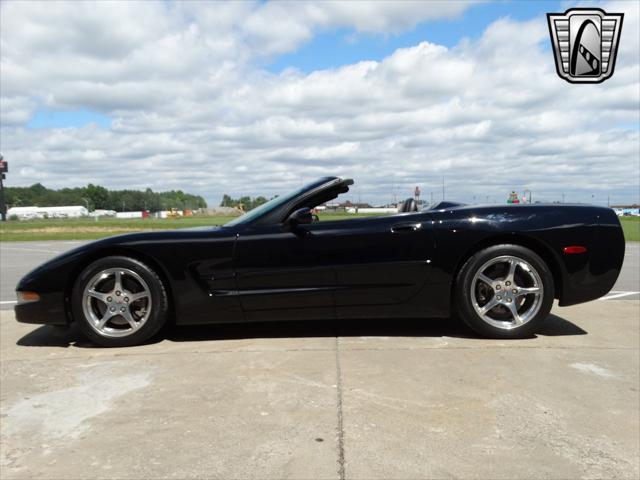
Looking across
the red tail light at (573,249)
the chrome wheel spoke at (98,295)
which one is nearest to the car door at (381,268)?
the red tail light at (573,249)

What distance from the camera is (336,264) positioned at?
12.0 ft

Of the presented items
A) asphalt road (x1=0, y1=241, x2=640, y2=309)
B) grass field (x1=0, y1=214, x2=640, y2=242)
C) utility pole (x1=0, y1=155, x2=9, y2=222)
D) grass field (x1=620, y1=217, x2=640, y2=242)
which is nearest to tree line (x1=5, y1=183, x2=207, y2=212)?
utility pole (x1=0, y1=155, x2=9, y2=222)

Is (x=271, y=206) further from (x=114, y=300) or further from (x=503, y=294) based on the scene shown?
(x=503, y=294)

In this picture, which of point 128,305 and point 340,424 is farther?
point 128,305

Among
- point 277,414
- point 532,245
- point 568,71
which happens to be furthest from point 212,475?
point 568,71

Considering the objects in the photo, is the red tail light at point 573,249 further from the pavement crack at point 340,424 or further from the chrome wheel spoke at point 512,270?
the pavement crack at point 340,424

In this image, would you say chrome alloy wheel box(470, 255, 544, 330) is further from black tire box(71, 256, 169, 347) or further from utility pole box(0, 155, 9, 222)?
utility pole box(0, 155, 9, 222)

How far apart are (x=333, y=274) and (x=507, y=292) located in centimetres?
127

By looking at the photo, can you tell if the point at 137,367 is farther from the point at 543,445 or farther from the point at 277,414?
the point at 543,445

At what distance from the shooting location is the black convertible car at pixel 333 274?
367 centimetres

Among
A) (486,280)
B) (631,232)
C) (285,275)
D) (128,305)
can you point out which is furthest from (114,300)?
(631,232)

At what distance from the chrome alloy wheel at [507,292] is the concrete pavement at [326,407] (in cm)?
20

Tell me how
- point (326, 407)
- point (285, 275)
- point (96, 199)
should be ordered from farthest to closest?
point (96, 199)
point (285, 275)
point (326, 407)

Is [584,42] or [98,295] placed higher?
[584,42]
